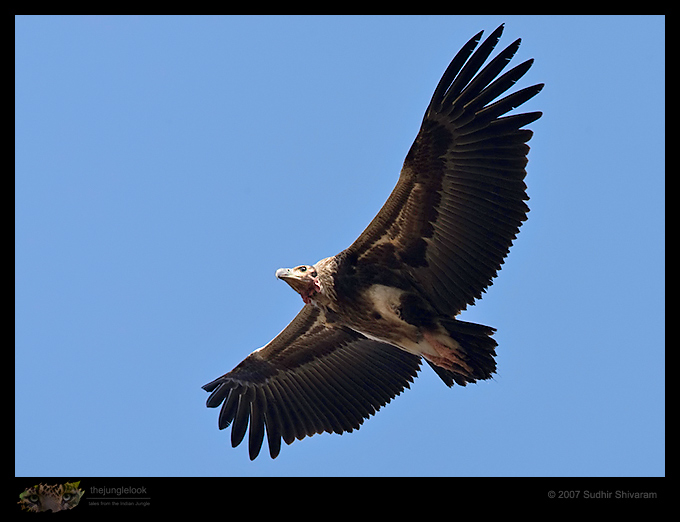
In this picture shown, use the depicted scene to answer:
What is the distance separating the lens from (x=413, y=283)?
12.7 meters

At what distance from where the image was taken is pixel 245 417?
46.8ft

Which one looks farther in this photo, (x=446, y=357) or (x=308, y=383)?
(x=308, y=383)

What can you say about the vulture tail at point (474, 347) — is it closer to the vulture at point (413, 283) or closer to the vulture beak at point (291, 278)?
the vulture at point (413, 283)

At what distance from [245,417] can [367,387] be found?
1.91 metres

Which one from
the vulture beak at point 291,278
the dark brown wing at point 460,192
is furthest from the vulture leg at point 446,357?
the vulture beak at point 291,278

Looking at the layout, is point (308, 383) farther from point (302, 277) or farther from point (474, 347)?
point (474, 347)

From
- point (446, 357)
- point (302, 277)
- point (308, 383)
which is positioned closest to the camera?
point (446, 357)

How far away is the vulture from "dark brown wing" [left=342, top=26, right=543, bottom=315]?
0.01 m

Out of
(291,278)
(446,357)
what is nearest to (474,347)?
(446,357)

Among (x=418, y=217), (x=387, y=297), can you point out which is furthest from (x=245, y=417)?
(x=418, y=217)

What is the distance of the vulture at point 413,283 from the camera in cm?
1159

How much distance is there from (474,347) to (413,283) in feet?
4.21

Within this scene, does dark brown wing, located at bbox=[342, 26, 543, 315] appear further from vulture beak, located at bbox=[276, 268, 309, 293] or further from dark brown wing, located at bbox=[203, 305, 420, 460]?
dark brown wing, located at bbox=[203, 305, 420, 460]

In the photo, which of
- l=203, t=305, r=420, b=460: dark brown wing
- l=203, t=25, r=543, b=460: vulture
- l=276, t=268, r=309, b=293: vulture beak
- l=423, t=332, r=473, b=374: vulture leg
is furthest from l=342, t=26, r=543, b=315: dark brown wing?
l=203, t=305, r=420, b=460: dark brown wing
